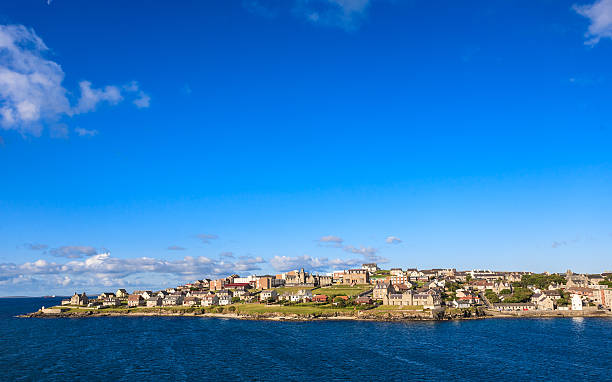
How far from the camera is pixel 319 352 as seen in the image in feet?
224

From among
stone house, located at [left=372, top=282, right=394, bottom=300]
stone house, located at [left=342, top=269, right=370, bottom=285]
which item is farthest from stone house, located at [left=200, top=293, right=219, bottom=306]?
stone house, located at [left=342, top=269, right=370, bottom=285]

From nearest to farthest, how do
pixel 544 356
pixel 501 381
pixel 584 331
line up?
pixel 501 381
pixel 544 356
pixel 584 331

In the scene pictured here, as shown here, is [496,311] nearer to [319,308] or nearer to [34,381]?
[319,308]

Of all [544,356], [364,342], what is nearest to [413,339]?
[364,342]

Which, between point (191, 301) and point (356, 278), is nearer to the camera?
point (191, 301)

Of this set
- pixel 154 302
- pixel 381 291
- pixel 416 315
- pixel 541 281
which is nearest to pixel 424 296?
pixel 416 315

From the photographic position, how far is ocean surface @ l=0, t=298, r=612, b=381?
55.7 metres

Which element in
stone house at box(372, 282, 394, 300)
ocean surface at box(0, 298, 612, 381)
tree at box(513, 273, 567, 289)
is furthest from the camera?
tree at box(513, 273, 567, 289)

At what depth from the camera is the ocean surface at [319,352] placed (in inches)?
2192

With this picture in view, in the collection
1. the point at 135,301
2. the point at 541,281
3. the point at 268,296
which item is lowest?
the point at 135,301

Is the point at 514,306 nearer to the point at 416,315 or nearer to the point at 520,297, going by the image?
the point at 520,297

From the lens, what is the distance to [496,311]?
120188 millimetres

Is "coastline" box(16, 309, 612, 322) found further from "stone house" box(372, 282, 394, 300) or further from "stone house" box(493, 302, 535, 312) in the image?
"stone house" box(372, 282, 394, 300)

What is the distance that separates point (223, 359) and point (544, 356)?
5044cm
